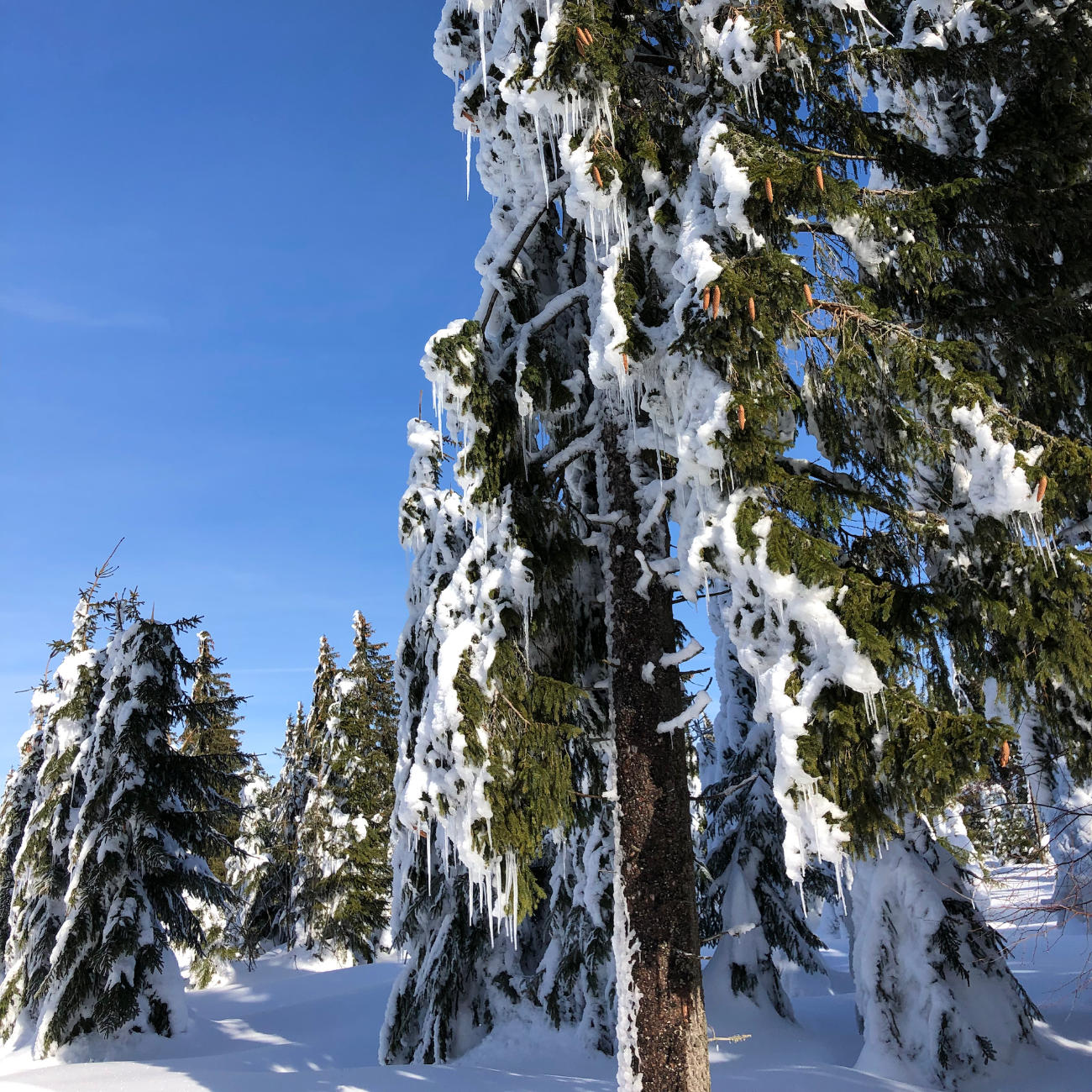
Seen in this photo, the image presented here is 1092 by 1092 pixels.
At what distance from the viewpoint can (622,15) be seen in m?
6.32

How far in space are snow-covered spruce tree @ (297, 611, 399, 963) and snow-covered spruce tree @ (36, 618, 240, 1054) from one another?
8.65 metres

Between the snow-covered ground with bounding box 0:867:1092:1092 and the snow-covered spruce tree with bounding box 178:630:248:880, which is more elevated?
the snow-covered spruce tree with bounding box 178:630:248:880

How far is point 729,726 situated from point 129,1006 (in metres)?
11.5

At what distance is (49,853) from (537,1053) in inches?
490

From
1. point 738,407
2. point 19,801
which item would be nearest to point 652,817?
point 738,407

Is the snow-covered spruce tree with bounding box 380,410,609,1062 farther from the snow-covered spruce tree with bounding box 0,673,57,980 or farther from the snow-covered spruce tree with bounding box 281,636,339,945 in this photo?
the snow-covered spruce tree with bounding box 281,636,339,945

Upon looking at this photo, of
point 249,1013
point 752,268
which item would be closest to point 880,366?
point 752,268

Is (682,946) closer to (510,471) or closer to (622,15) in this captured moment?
(510,471)

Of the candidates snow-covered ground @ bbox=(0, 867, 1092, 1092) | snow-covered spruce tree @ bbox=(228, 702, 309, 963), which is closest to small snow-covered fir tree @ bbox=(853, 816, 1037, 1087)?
snow-covered ground @ bbox=(0, 867, 1092, 1092)

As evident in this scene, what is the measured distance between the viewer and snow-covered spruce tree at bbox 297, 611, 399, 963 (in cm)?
2478

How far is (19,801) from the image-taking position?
68.1ft

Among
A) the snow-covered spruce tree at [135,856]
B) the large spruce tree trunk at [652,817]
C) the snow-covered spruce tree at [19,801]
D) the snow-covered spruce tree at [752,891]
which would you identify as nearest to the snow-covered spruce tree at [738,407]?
the large spruce tree trunk at [652,817]

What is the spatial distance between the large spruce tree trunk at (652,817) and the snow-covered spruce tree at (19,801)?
20.2 meters

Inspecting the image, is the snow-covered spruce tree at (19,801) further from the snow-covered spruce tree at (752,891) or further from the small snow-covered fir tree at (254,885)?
the snow-covered spruce tree at (752,891)
